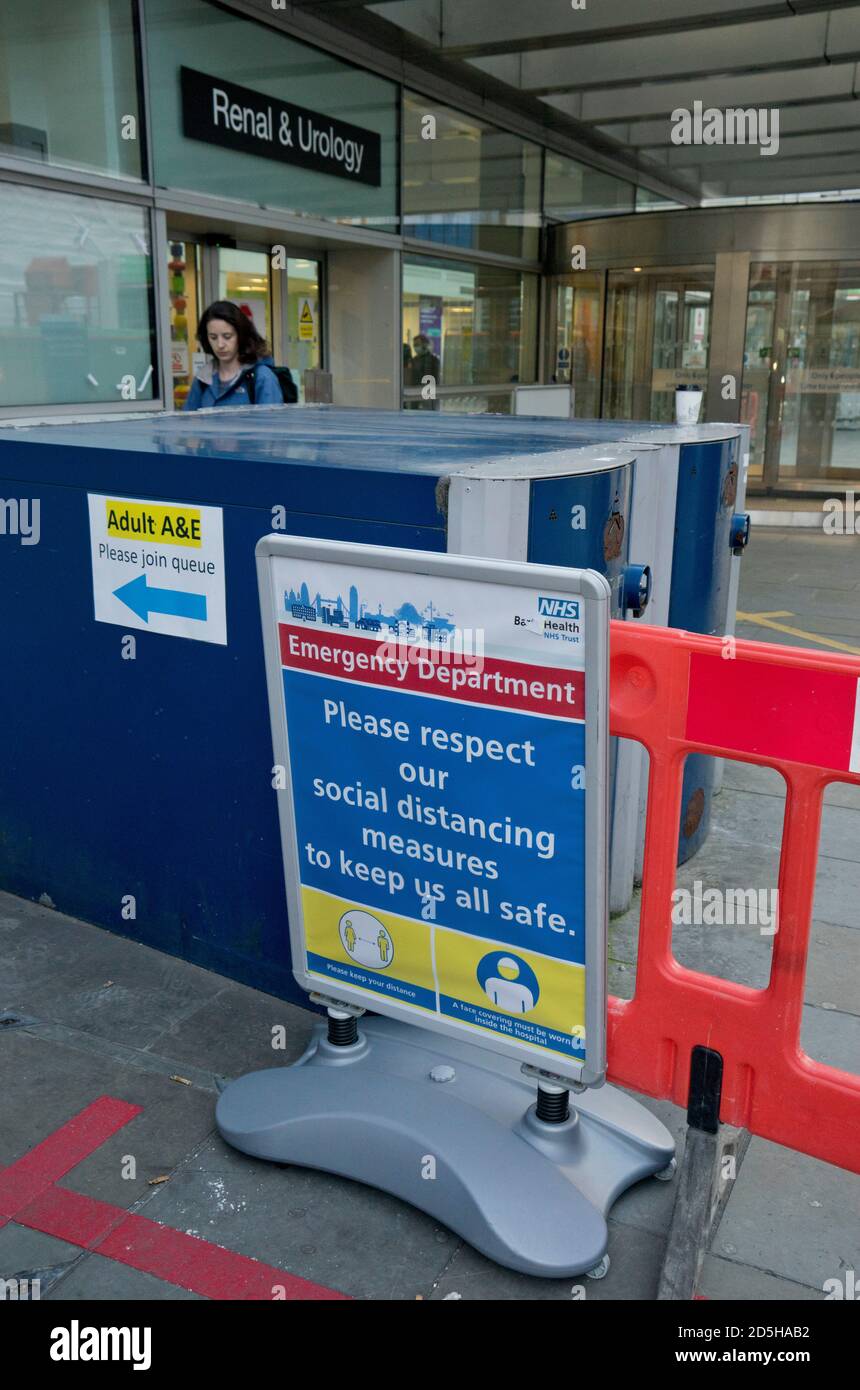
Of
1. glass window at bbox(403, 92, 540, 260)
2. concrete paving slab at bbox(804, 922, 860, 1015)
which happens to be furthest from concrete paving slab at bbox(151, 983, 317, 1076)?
glass window at bbox(403, 92, 540, 260)

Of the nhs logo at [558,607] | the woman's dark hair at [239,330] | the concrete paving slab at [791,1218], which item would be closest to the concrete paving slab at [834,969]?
the concrete paving slab at [791,1218]

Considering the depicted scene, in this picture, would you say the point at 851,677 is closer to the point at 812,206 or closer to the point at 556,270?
the point at 812,206

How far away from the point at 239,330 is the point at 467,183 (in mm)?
8649

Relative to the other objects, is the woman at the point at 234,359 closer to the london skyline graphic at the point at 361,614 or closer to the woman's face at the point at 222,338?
the woman's face at the point at 222,338

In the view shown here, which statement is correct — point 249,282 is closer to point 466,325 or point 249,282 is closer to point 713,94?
point 466,325

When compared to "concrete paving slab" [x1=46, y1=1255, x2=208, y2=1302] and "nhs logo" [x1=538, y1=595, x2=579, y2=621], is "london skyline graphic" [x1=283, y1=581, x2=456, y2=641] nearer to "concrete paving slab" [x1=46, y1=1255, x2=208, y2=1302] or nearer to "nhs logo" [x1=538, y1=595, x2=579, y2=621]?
"nhs logo" [x1=538, y1=595, x2=579, y2=621]

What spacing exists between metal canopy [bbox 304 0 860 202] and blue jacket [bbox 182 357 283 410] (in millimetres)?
5576

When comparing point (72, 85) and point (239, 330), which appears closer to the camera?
point (239, 330)

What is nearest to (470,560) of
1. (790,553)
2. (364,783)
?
(364,783)

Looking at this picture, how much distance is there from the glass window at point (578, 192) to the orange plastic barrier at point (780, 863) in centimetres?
Result: 1475

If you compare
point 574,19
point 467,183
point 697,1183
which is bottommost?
point 697,1183

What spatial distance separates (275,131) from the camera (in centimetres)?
969

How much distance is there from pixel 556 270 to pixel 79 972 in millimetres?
13729

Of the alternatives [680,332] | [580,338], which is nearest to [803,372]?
[680,332]
